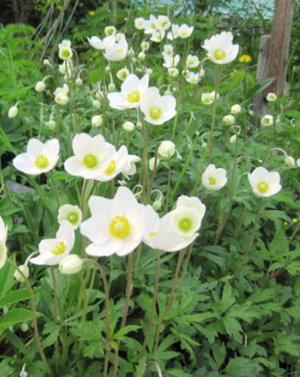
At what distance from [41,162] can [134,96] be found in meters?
0.32

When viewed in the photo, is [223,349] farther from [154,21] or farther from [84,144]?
[154,21]

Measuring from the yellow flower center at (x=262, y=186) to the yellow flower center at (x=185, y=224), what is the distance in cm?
62

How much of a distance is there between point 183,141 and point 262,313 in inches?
36.0

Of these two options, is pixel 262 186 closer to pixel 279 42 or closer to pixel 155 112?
pixel 155 112

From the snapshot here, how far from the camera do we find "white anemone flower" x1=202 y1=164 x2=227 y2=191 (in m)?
1.57

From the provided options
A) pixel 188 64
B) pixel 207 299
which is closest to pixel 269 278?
pixel 207 299

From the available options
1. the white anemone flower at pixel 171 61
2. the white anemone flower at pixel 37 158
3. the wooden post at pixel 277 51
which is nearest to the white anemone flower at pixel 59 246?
the white anemone flower at pixel 37 158

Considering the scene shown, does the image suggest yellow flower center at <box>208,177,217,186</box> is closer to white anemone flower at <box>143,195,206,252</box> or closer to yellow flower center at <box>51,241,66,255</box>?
white anemone flower at <box>143,195,206,252</box>

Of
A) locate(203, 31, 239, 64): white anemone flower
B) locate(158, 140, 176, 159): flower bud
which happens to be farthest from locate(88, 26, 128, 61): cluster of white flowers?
locate(158, 140, 176, 159): flower bud

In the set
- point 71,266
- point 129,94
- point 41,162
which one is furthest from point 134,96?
point 71,266

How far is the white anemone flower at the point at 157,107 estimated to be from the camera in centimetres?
147

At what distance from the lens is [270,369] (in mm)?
1656

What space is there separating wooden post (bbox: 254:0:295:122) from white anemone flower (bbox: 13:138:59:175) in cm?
197

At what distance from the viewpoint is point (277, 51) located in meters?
3.30
